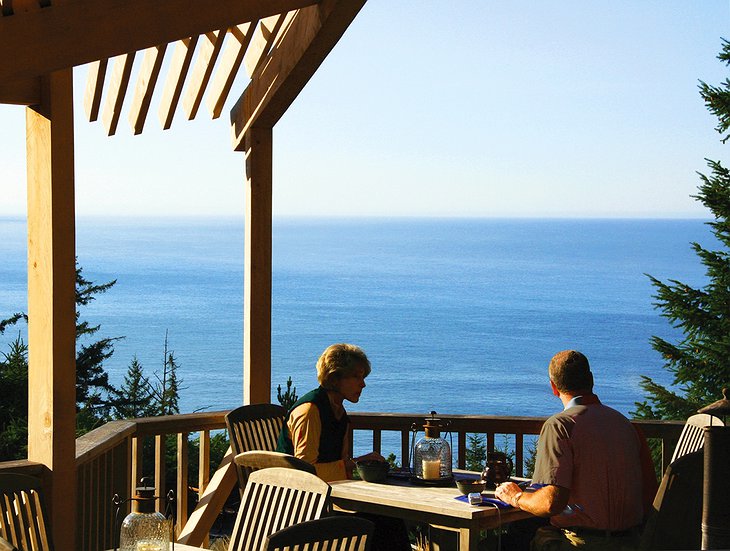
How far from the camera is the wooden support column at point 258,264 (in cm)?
540

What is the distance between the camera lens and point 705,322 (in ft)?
45.6

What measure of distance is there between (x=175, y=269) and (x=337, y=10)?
54.3 m

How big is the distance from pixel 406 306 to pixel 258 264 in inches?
1924

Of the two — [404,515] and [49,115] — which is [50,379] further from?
[404,515]

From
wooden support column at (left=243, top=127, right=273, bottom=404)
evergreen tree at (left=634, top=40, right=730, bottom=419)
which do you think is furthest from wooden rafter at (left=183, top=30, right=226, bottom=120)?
evergreen tree at (left=634, top=40, right=730, bottom=419)

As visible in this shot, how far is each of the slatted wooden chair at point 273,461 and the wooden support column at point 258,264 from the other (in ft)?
3.37

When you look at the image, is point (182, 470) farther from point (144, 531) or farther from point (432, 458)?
point (144, 531)

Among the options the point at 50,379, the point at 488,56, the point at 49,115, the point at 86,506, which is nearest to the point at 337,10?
the point at 49,115

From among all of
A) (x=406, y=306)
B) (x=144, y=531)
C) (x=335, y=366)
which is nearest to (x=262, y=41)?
(x=335, y=366)

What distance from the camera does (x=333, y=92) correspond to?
181 ft

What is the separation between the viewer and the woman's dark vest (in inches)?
173

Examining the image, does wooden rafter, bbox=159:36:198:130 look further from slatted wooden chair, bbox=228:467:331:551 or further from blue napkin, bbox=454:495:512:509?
blue napkin, bbox=454:495:512:509

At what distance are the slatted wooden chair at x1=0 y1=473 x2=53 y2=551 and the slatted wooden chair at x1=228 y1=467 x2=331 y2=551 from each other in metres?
0.67

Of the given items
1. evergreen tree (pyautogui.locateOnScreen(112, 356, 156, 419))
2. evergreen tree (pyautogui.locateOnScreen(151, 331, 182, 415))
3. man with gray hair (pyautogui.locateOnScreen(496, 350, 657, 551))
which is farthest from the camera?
evergreen tree (pyautogui.locateOnScreen(112, 356, 156, 419))
